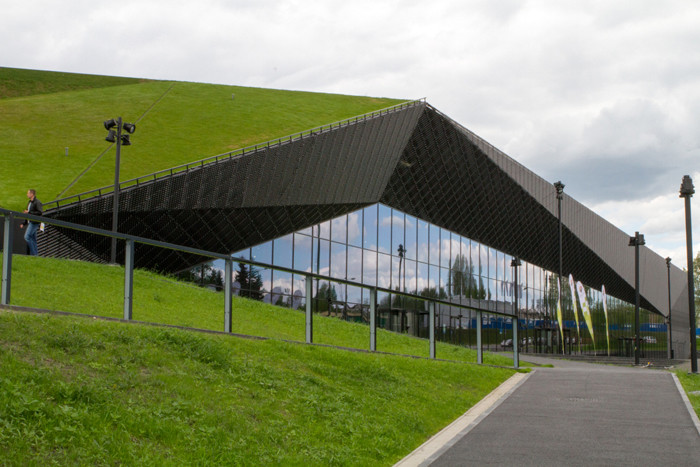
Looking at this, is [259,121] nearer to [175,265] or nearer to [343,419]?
[175,265]

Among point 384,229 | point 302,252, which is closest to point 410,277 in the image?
point 384,229

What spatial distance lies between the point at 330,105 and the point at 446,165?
10.6 metres

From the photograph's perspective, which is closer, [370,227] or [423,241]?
[370,227]

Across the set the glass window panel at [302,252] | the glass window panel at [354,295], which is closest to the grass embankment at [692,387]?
the glass window panel at [354,295]

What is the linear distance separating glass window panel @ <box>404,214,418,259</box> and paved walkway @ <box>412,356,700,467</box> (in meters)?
24.5

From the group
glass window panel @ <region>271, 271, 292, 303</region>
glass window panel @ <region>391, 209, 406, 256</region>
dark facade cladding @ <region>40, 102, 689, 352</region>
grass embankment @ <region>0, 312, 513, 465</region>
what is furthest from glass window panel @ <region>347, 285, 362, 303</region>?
glass window panel @ <region>391, 209, 406, 256</region>

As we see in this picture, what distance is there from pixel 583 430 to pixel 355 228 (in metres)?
25.1

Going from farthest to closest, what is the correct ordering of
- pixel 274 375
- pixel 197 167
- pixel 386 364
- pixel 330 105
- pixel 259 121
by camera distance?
pixel 330 105 → pixel 259 121 → pixel 197 167 → pixel 386 364 → pixel 274 375

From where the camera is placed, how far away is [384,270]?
37.5m

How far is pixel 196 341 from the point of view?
882 centimetres

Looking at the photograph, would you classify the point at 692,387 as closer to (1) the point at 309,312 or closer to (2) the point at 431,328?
(2) the point at 431,328

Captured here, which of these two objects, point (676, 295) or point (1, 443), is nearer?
point (1, 443)

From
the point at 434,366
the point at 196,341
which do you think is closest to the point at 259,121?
the point at 434,366

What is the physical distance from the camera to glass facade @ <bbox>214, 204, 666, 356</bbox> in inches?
627
